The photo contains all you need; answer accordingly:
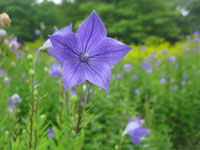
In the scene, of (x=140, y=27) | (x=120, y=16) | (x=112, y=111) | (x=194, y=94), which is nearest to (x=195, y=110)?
(x=194, y=94)

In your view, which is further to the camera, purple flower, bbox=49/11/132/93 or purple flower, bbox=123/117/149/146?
purple flower, bbox=123/117/149/146

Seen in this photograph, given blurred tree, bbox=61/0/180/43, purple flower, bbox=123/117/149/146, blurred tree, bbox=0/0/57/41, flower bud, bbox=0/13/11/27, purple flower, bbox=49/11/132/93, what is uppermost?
blurred tree, bbox=61/0/180/43

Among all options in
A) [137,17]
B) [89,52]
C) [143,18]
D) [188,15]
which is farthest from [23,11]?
[188,15]

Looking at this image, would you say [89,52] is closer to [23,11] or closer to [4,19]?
[4,19]

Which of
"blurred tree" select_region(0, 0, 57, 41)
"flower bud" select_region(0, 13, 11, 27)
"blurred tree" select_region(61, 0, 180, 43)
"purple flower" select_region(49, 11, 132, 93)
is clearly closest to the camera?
"purple flower" select_region(49, 11, 132, 93)

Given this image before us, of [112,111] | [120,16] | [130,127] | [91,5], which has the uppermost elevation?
[91,5]

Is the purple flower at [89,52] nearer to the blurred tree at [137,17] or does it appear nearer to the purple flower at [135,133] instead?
the purple flower at [135,133]

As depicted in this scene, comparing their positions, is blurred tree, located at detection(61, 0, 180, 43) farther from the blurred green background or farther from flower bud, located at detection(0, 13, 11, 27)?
flower bud, located at detection(0, 13, 11, 27)

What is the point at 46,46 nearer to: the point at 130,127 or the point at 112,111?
the point at 130,127

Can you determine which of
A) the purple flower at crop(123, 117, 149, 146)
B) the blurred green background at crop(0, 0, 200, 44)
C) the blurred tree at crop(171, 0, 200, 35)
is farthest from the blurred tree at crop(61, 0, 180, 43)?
the purple flower at crop(123, 117, 149, 146)
